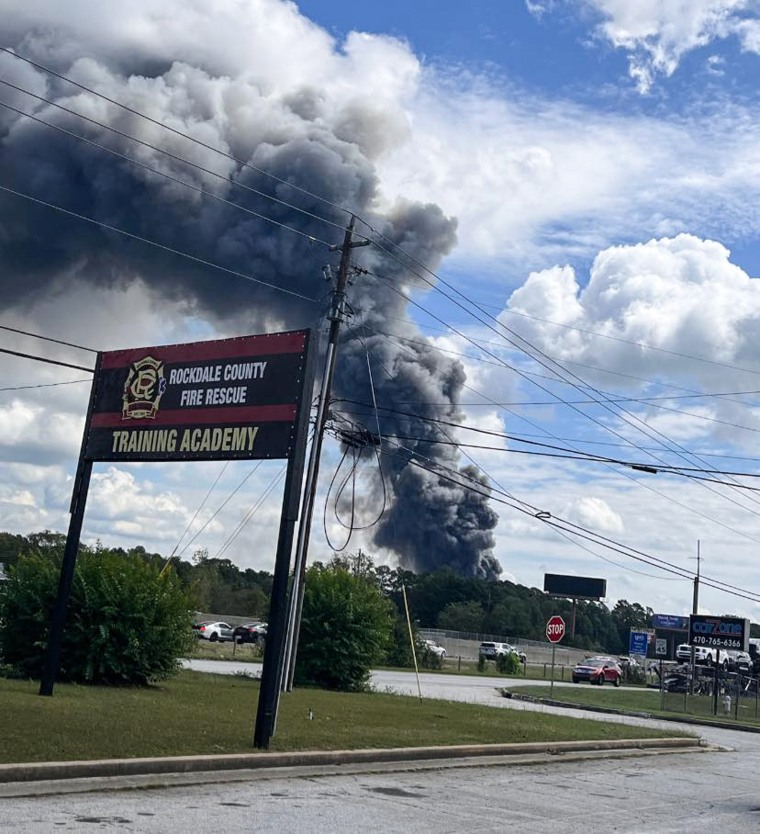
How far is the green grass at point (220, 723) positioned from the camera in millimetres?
11578

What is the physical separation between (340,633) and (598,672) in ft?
94.9

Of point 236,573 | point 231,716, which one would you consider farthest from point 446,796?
point 236,573

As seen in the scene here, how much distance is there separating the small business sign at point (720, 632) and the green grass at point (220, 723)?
14817 millimetres

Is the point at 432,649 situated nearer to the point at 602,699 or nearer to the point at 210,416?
the point at 602,699

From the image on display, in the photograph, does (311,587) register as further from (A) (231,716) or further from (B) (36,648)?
(A) (231,716)

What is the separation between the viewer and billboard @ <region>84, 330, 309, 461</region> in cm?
1455

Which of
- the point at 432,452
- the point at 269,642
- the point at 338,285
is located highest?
the point at 432,452

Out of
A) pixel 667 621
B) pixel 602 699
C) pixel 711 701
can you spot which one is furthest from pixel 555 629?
pixel 667 621

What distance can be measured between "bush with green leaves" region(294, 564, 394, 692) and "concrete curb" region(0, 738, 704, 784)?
7956 mm

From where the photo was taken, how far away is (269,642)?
1339cm

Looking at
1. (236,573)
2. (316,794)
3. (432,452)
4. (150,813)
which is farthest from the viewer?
(236,573)

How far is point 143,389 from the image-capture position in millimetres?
16703

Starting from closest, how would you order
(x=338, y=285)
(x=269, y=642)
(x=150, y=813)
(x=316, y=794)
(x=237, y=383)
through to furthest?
(x=150, y=813), (x=316, y=794), (x=269, y=642), (x=237, y=383), (x=338, y=285)

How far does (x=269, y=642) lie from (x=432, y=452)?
74.5 m
